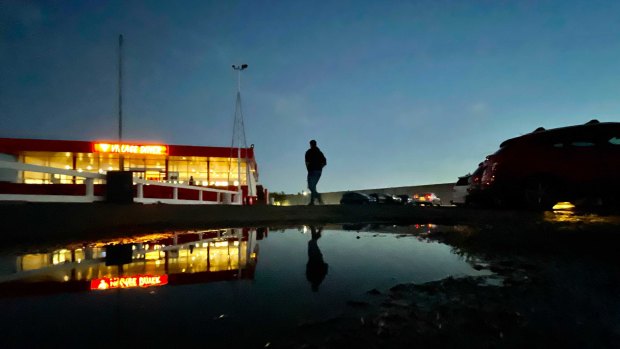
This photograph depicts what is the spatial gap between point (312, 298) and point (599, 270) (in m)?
2.36

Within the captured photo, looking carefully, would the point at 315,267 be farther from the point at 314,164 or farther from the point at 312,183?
the point at 312,183

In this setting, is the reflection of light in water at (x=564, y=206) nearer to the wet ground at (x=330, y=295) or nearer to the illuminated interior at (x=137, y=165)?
the wet ground at (x=330, y=295)

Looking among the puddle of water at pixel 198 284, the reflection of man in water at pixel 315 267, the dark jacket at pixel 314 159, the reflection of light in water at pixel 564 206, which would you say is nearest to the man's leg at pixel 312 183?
the dark jacket at pixel 314 159

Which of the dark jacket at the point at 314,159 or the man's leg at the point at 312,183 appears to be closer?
the dark jacket at the point at 314,159

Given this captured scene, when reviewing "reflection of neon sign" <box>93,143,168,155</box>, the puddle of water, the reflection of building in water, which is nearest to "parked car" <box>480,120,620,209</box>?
the puddle of water

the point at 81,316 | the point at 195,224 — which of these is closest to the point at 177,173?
the point at 195,224

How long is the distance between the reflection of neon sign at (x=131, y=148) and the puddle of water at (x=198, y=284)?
76.1ft

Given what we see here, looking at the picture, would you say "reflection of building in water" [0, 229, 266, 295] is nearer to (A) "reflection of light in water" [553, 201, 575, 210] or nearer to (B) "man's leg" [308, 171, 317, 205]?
(B) "man's leg" [308, 171, 317, 205]

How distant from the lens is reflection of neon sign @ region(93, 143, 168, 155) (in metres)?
26.1

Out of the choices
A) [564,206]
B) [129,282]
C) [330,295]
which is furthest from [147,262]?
[564,206]

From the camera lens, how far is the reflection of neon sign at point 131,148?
85.6ft

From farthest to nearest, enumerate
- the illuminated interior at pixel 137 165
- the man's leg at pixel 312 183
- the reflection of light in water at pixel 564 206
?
1. the illuminated interior at pixel 137 165
2. the man's leg at pixel 312 183
3. the reflection of light in water at pixel 564 206

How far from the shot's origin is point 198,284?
9.20 ft

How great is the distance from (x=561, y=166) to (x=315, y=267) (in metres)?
7.51
